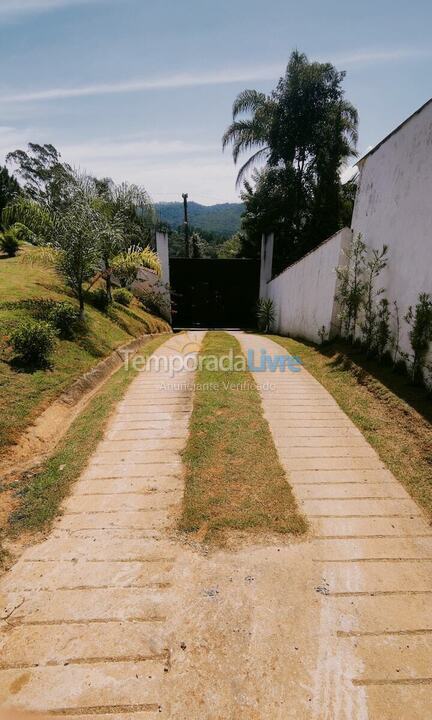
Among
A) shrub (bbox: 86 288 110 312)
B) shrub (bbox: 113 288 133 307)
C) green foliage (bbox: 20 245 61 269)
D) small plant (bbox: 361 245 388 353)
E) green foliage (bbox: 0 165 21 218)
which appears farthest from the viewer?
green foliage (bbox: 0 165 21 218)

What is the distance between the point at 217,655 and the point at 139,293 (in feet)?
51.6

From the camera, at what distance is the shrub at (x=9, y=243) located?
47.3 ft

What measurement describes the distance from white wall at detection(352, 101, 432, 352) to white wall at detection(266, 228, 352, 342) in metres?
1.49

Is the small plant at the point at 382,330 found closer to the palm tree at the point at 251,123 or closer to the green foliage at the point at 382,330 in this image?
the green foliage at the point at 382,330

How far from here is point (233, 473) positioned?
4.05 meters

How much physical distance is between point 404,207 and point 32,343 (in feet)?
22.8

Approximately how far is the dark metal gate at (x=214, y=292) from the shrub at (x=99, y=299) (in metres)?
6.23

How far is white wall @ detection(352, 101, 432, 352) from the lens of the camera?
542cm

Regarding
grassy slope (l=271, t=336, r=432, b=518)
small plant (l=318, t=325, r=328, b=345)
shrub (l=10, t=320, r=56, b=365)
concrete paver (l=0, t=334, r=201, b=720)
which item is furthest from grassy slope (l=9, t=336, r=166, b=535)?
small plant (l=318, t=325, r=328, b=345)

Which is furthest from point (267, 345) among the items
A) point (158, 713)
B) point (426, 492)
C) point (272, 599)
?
point (158, 713)

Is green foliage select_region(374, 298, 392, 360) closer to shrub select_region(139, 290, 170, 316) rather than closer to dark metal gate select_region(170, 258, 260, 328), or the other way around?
shrub select_region(139, 290, 170, 316)

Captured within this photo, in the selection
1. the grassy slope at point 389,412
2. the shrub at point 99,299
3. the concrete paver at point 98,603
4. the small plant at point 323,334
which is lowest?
the concrete paver at point 98,603

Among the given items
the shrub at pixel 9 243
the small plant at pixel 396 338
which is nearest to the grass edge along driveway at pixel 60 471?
the small plant at pixel 396 338

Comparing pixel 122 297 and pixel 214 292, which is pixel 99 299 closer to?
pixel 122 297
